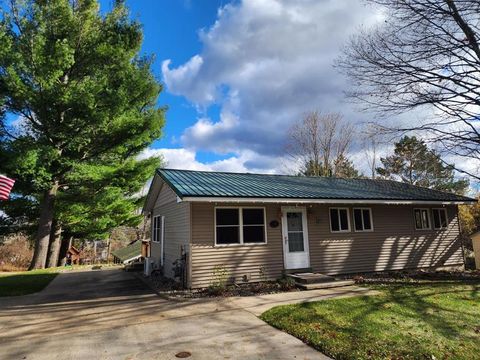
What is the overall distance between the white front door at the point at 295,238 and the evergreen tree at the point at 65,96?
10.7 metres

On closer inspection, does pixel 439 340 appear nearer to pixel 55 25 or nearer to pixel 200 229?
pixel 200 229

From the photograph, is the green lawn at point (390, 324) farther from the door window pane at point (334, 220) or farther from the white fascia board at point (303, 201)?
the door window pane at point (334, 220)

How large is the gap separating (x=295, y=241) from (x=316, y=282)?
1.72 meters

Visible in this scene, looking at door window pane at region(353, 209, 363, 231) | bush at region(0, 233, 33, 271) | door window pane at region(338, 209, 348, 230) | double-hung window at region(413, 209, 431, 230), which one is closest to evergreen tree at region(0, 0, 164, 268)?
door window pane at region(338, 209, 348, 230)

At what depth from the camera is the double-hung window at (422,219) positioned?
1395 centimetres

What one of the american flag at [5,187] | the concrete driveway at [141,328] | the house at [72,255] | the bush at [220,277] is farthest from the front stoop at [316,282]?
the house at [72,255]

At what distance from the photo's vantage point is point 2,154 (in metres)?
15.1

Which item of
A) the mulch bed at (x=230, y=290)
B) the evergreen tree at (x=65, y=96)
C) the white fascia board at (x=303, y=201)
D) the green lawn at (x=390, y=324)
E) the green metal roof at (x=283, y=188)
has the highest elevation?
the evergreen tree at (x=65, y=96)

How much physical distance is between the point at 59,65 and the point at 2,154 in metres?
4.78

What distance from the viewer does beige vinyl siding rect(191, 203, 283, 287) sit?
32.0 ft

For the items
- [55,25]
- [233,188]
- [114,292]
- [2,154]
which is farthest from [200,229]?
[55,25]

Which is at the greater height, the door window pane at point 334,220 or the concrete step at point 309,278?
the door window pane at point 334,220

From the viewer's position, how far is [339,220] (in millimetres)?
12344

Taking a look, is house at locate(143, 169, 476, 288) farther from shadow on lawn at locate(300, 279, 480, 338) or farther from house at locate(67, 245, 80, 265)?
house at locate(67, 245, 80, 265)
